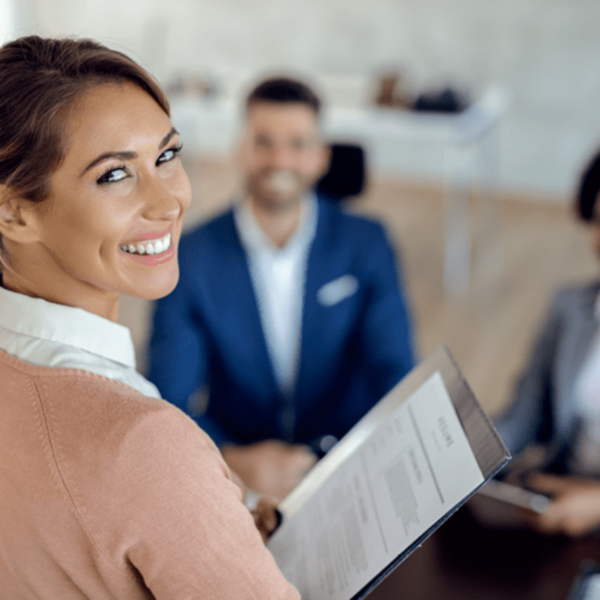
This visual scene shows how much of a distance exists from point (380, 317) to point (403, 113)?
2.78 metres

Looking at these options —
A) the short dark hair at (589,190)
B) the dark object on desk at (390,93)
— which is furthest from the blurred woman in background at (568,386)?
the dark object on desk at (390,93)

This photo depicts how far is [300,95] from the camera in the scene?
187 cm

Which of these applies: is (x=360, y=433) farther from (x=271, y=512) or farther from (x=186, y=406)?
(x=186, y=406)

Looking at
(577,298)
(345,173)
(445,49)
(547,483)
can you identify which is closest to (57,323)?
(547,483)

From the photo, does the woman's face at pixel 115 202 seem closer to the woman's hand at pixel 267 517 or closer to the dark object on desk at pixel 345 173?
the woman's hand at pixel 267 517

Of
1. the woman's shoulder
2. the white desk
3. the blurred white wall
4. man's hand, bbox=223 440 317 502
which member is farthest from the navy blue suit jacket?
the blurred white wall

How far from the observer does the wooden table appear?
102 cm

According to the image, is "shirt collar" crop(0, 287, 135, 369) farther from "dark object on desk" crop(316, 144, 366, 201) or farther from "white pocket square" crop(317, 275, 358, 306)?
"dark object on desk" crop(316, 144, 366, 201)

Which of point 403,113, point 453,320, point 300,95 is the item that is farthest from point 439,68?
point 300,95

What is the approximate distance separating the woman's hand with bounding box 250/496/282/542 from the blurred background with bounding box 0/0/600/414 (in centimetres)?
257

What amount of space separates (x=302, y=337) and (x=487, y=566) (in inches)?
31.1

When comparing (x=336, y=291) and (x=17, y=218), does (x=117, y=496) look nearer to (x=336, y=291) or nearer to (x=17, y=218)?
(x=17, y=218)

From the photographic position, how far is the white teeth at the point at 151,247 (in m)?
0.59

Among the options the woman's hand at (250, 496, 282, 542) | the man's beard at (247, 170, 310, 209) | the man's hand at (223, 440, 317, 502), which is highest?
the man's beard at (247, 170, 310, 209)
